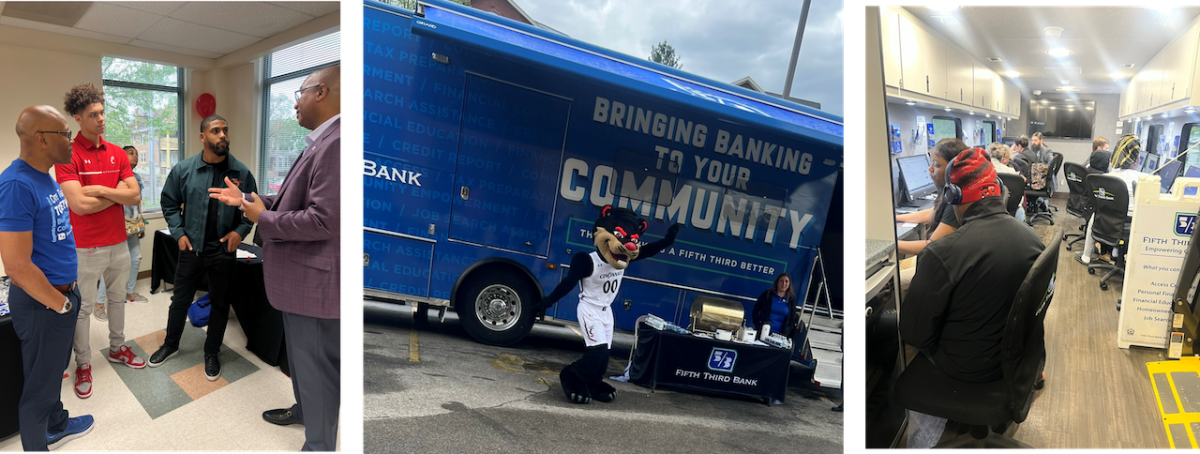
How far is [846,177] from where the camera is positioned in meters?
2.05

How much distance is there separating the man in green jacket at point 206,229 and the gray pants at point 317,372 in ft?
1.56

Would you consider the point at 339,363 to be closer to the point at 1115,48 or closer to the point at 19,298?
the point at 19,298

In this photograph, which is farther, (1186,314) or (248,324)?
(248,324)

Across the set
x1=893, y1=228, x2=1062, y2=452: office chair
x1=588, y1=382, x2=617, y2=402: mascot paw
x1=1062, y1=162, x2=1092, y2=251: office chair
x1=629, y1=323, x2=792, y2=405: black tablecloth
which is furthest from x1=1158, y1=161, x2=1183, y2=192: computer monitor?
x1=588, y1=382, x2=617, y2=402: mascot paw

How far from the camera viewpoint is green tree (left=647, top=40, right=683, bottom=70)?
204 cm

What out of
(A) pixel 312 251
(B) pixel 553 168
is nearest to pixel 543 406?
(B) pixel 553 168

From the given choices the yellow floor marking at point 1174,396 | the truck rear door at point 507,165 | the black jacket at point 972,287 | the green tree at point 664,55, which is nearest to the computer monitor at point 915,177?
the black jacket at point 972,287

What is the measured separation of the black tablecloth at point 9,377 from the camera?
7.25 ft

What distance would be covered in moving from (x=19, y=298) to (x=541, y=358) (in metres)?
2.00

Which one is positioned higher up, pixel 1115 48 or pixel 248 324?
pixel 1115 48

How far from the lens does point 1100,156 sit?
6.92ft

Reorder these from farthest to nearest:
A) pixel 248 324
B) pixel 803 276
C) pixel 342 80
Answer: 1. pixel 248 324
2. pixel 342 80
3. pixel 803 276

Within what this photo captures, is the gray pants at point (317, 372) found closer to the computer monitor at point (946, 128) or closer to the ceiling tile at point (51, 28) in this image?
the ceiling tile at point (51, 28)

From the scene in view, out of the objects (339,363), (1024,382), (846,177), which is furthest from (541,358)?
(1024,382)
